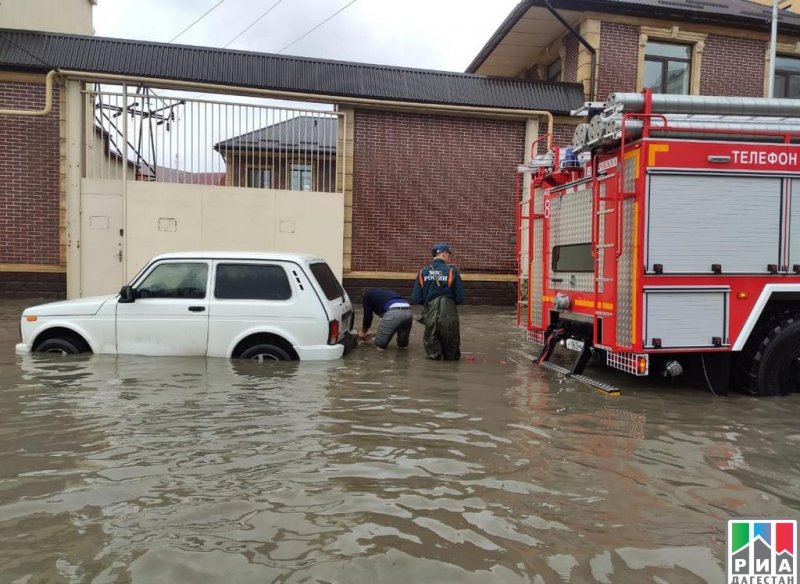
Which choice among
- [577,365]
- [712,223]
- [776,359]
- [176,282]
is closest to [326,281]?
[176,282]

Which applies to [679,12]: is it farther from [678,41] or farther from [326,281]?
[326,281]

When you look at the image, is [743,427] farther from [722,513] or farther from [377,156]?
[377,156]

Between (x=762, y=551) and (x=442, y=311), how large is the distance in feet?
17.7

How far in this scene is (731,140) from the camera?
623cm

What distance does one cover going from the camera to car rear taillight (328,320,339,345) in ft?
24.2

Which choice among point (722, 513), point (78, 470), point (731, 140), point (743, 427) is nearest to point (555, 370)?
point (743, 427)

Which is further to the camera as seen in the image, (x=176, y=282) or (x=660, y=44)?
(x=660, y=44)

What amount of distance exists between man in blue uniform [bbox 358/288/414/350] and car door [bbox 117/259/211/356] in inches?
99.8

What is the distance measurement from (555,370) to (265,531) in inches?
205

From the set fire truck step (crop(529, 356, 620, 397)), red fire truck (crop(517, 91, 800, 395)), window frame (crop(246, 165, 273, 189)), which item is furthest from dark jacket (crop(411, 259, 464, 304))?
window frame (crop(246, 165, 273, 189))

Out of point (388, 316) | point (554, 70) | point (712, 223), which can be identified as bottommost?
point (388, 316)

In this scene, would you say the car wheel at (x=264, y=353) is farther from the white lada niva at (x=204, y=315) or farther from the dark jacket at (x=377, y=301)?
the dark jacket at (x=377, y=301)

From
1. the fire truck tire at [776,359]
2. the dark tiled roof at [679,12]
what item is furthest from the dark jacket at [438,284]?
the dark tiled roof at [679,12]

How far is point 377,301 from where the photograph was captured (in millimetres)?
9062
